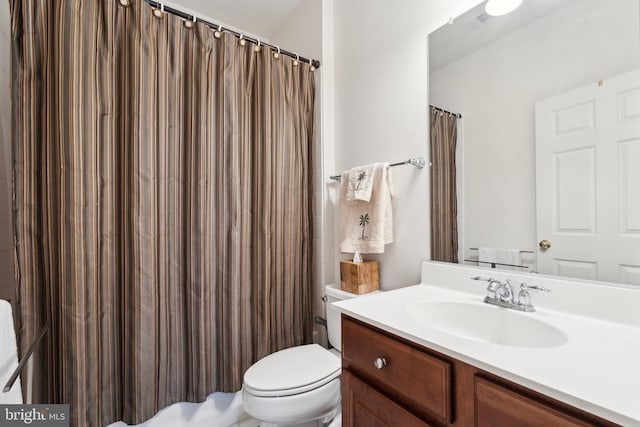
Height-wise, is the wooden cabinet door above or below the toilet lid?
above

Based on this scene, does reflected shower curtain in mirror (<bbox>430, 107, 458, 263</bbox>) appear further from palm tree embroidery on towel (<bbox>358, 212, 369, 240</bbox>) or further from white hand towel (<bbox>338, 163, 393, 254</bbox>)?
palm tree embroidery on towel (<bbox>358, 212, 369, 240</bbox>)

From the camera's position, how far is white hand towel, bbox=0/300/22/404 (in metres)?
0.73

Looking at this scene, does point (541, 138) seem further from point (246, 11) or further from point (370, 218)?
point (246, 11)

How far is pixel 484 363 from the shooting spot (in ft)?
1.88

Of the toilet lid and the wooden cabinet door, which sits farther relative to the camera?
the toilet lid

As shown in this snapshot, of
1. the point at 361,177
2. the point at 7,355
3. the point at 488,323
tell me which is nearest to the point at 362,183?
the point at 361,177

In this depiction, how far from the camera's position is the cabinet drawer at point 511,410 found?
487 millimetres

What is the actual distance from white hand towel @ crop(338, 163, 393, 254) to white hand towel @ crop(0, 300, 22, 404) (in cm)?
122

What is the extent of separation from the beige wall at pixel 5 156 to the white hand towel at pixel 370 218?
1.47m

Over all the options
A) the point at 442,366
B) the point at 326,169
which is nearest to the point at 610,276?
the point at 442,366

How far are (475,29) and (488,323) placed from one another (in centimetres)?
110

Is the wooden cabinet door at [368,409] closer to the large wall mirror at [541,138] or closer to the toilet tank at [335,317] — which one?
the toilet tank at [335,317]

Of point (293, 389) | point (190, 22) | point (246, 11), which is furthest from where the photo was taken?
point (246, 11)

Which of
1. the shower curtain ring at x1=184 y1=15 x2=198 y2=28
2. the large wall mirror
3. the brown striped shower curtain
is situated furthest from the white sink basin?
the shower curtain ring at x1=184 y1=15 x2=198 y2=28
